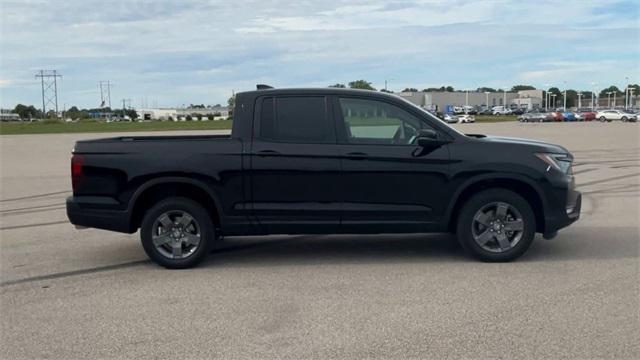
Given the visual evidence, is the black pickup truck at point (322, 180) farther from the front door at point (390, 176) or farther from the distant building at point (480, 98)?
the distant building at point (480, 98)

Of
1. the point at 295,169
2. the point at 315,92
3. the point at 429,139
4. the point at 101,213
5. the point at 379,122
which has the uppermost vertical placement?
the point at 315,92

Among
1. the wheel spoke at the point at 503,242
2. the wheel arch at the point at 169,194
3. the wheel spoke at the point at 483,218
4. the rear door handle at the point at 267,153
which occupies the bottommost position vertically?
the wheel spoke at the point at 503,242

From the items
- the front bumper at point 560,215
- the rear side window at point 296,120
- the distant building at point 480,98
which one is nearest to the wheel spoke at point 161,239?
the rear side window at point 296,120

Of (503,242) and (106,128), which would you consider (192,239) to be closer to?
(503,242)

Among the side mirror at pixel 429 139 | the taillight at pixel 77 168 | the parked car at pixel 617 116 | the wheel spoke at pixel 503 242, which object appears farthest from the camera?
the parked car at pixel 617 116

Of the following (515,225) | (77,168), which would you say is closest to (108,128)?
(77,168)

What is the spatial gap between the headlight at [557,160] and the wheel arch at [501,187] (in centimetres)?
28

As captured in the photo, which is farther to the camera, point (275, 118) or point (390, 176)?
point (275, 118)

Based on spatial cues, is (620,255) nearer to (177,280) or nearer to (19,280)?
(177,280)

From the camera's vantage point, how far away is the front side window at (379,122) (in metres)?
6.34

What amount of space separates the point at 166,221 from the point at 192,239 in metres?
0.32

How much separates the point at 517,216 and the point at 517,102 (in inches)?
6909

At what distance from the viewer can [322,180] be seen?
6.25 metres

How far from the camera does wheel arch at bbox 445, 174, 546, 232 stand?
20.6 feet
